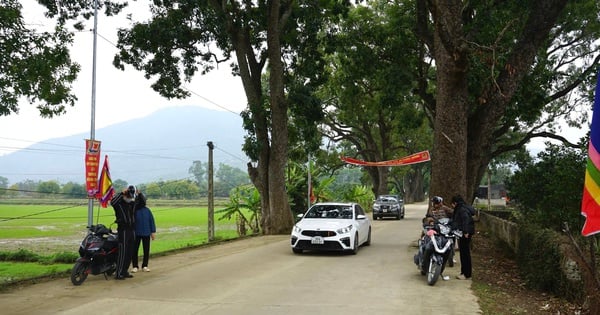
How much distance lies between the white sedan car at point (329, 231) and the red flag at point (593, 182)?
9.53 meters

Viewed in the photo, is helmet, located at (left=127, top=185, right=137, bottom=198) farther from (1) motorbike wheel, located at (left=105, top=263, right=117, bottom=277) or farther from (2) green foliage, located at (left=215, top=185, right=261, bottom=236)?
(2) green foliage, located at (left=215, top=185, right=261, bottom=236)

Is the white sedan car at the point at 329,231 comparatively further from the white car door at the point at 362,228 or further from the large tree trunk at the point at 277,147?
the large tree trunk at the point at 277,147

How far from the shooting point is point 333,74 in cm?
3719

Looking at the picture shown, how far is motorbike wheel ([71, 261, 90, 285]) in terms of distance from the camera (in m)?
9.57

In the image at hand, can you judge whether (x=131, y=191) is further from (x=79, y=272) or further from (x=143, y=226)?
(x=79, y=272)

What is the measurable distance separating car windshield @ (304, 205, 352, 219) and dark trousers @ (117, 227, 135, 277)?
20.8ft

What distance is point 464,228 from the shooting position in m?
10.3

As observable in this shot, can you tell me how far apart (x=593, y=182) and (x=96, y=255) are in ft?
28.0

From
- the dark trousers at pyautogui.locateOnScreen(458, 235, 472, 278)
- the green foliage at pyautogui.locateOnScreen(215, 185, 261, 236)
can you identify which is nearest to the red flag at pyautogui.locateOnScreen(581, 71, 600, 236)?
the dark trousers at pyautogui.locateOnScreen(458, 235, 472, 278)

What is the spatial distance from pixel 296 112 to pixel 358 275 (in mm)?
12845

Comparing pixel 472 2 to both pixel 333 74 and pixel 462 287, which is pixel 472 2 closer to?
pixel 462 287

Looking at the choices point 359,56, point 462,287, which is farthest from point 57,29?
point 359,56

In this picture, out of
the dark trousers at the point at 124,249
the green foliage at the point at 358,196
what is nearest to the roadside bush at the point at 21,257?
the dark trousers at the point at 124,249

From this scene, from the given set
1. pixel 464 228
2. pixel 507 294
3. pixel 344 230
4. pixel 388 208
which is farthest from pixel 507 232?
pixel 388 208
